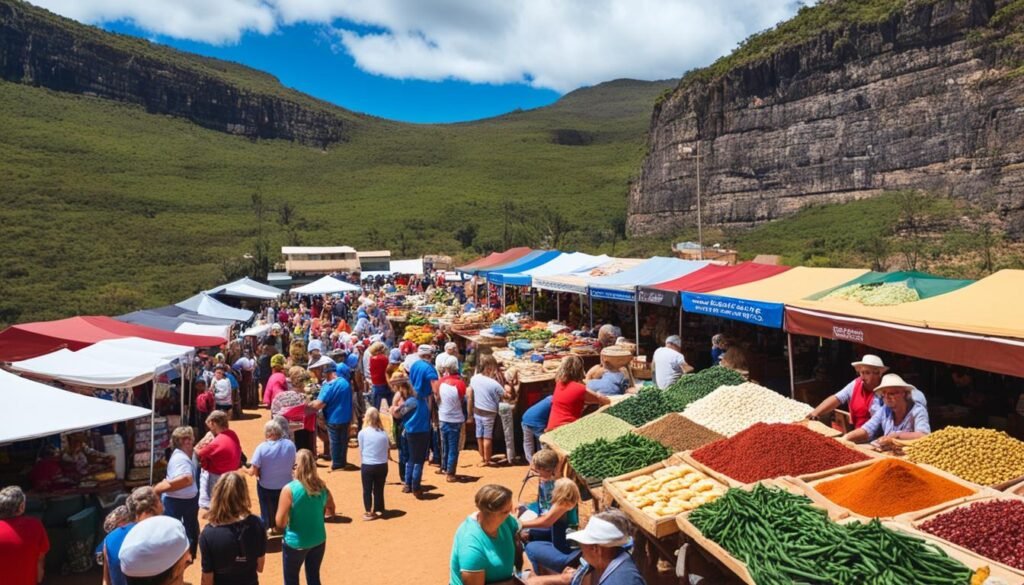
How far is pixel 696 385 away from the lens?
8.03 metres

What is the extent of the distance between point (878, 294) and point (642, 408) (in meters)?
3.28

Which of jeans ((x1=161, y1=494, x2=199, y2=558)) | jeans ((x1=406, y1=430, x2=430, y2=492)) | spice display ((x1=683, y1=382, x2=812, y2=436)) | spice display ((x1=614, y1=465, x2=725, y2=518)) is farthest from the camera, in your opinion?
jeans ((x1=406, y1=430, x2=430, y2=492))

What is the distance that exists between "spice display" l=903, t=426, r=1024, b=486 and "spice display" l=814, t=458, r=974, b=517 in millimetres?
365

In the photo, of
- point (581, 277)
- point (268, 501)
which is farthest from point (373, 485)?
point (581, 277)

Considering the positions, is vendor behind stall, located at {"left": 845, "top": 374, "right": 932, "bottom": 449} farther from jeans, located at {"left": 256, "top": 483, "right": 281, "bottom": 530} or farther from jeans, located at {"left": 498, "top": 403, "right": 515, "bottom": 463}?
jeans, located at {"left": 256, "top": 483, "right": 281, "bottom": 530}

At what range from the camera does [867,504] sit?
4.59 meters

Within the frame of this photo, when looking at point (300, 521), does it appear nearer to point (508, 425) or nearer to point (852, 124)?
point (508, 425)

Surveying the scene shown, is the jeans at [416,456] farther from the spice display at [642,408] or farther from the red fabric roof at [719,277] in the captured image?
the red fabric roof at [719,277]

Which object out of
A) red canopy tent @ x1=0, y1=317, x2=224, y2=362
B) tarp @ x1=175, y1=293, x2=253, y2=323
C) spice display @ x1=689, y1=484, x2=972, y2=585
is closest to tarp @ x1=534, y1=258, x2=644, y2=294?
red canopy tent @ x1=0, y1=317, x2=224, y2=362

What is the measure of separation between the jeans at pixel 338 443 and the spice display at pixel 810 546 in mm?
5824

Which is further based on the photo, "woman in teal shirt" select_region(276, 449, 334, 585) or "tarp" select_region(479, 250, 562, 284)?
"tarp" select_region(479, 250, 562, 284)

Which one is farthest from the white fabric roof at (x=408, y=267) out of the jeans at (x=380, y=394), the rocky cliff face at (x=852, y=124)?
the jeans at (x=380, y=394)

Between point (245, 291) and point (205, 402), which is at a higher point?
point (245, 291)

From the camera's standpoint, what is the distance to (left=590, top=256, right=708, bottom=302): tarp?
12070 mm
